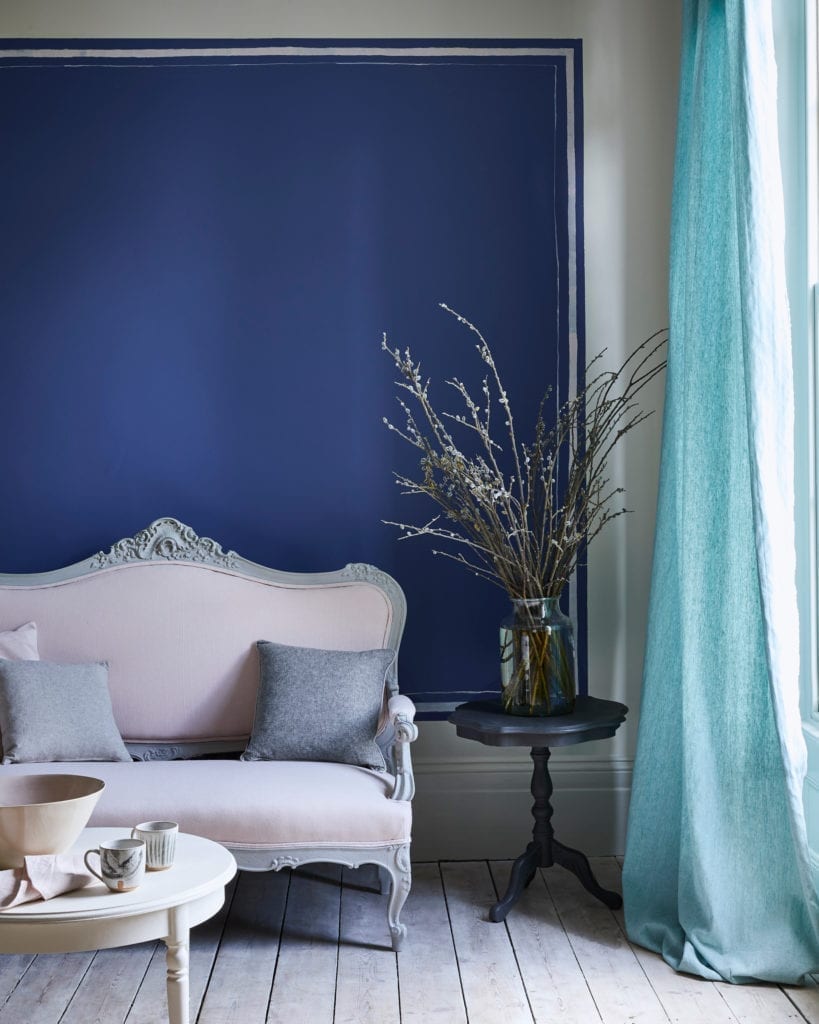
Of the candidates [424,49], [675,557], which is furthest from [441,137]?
[675,557]

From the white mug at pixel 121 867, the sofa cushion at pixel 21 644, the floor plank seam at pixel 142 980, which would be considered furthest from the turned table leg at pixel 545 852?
the sofa cushion at pixel 21 644

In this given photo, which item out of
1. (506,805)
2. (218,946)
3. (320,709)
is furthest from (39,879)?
(506,805)

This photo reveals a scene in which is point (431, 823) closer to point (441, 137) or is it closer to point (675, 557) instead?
point (675, 557)

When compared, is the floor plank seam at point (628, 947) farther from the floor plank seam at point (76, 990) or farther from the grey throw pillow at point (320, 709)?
the floor plank seam at point (76, 990)

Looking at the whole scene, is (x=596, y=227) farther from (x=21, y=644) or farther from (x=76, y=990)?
(x=76, y=990)

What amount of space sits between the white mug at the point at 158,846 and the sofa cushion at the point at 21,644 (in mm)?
1421

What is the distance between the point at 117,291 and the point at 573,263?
1620 millimetres

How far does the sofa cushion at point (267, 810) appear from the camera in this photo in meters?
2.84

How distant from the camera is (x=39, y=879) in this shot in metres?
1.97

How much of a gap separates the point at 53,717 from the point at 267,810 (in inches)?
30.9

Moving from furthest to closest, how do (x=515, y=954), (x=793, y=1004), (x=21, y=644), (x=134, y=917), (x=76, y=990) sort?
(x=21, y=644), (x=515, y=954), (x=76, y=990), (x=793, y=1004), (x=134, y=917)

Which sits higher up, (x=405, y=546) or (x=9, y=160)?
(x=9, y=160)

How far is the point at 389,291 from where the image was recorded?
3.76 meters

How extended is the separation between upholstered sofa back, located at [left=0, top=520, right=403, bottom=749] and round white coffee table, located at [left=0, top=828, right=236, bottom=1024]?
4.38 feet
